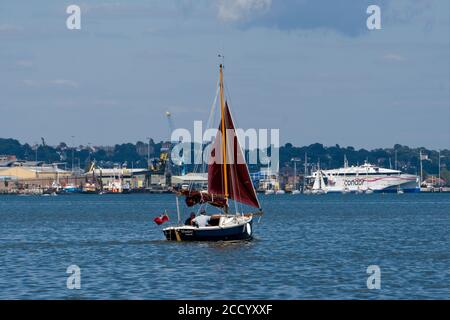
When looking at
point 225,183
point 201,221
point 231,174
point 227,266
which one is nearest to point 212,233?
point 201,221

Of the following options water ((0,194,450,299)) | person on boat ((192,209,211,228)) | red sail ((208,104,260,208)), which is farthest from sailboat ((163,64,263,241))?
water ((0,194,450,299))

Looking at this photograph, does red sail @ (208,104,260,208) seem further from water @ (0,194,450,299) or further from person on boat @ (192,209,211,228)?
water @ (0,194,450,299)

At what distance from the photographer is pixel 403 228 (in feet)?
334

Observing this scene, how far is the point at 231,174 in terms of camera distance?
7094 cm

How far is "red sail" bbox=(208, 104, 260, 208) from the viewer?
7094cm

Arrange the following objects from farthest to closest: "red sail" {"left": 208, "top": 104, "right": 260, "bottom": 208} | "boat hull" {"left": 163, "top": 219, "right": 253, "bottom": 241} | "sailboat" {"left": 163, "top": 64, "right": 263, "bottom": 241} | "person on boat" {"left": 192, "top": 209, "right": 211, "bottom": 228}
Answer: "red sail" {"left": 208, "top": 104, "right": 260, "bottom": 208}, "sailboat" {"left": 163, "top": 64, "right": 263, "bottom": 241}, "person on boat" {"left": 192, "top": 209, "right": 211, "bottom": 228}, "boat hull" {"left": 163, "top": 219, "right": 253, "bottom": 241}

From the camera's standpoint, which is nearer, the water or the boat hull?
the water

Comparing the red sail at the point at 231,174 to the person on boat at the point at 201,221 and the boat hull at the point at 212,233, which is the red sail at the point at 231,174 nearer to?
the boat hull at the point at 212,233

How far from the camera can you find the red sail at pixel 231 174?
70938mm

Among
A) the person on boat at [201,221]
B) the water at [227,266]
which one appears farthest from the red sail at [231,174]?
the water at [227,266]
